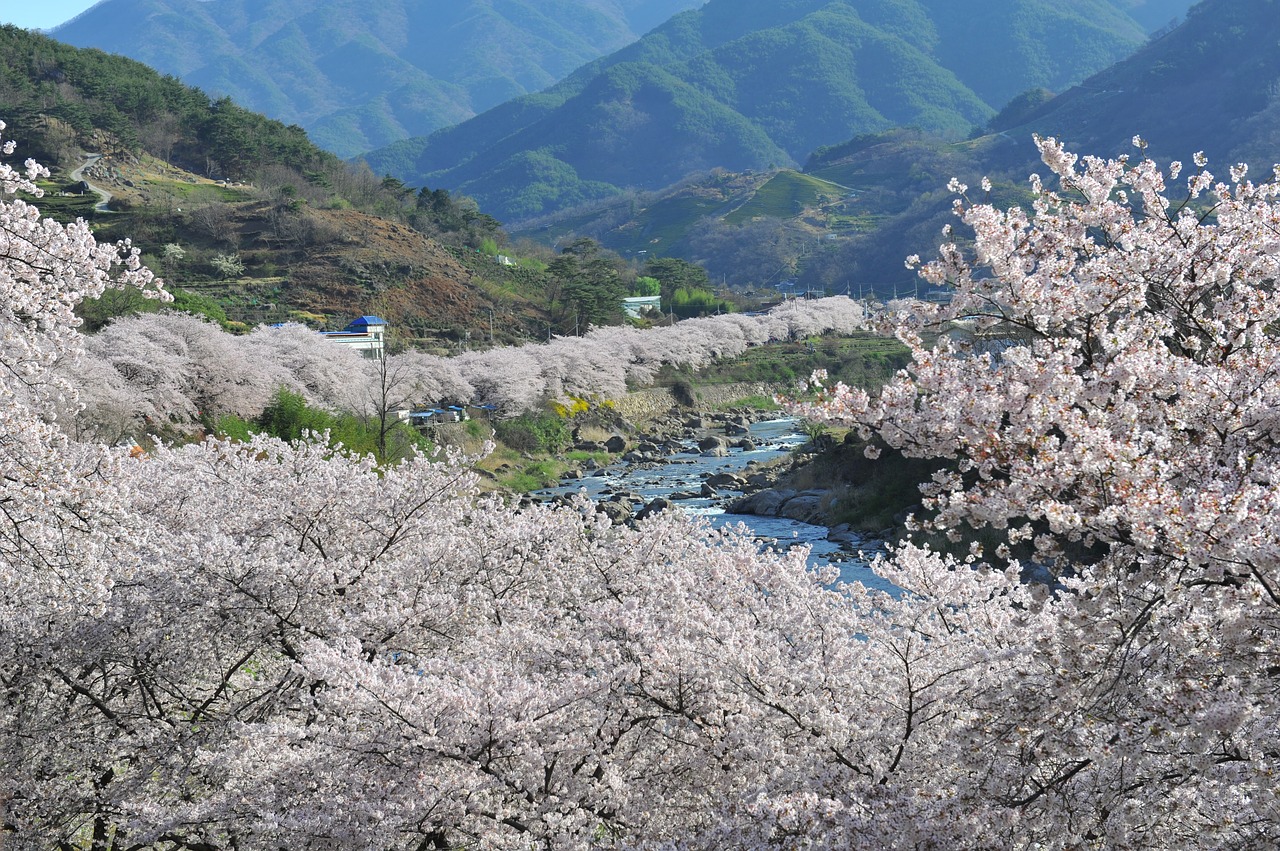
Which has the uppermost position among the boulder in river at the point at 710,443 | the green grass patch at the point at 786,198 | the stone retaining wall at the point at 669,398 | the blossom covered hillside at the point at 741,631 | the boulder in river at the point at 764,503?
the blossom covered hillside at the point at 741,631

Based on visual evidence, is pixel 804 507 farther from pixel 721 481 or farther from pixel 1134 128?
pixel 1134 128

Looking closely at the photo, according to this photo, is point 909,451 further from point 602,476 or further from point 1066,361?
point 602,476

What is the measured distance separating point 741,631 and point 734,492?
3584cm

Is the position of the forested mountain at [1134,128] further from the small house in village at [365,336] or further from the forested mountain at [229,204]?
the small house in village at [365,336]

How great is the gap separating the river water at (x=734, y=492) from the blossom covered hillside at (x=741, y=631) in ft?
50.1

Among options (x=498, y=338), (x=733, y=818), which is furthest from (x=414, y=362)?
(x=733, y=818)

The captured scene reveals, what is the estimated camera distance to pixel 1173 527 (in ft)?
14.4

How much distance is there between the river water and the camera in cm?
3086

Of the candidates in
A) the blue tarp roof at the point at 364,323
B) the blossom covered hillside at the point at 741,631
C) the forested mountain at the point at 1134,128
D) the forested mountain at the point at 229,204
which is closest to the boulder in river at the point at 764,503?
the blossom covered hillside at the point at 741,631

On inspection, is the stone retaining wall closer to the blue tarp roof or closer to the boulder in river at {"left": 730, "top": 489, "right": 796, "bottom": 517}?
the blue tarp roof

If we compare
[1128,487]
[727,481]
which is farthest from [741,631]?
[727,481]

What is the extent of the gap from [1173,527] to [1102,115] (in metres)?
184

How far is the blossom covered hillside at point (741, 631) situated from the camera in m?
5.18

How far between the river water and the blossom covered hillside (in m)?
15.3
